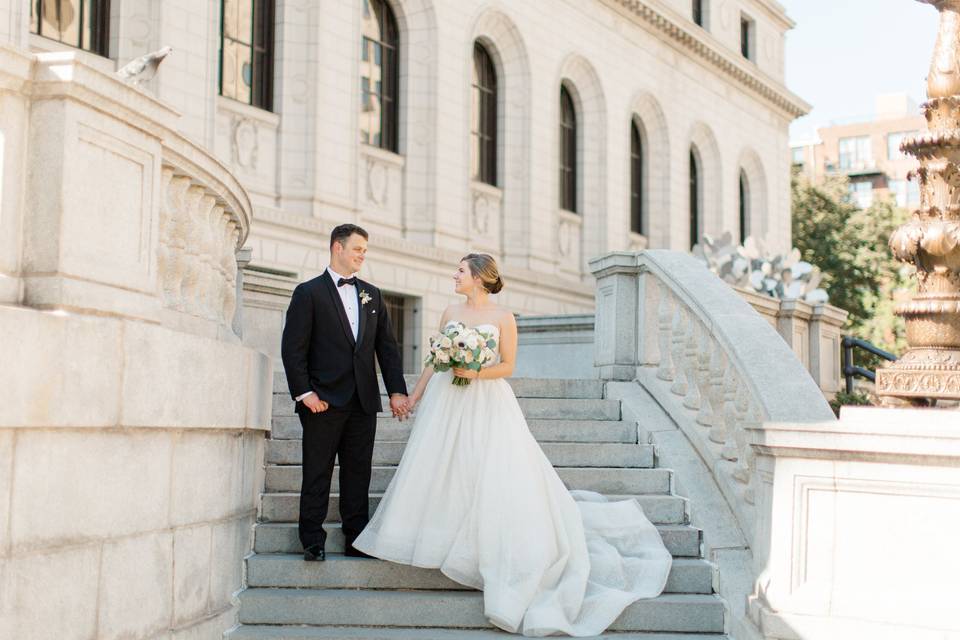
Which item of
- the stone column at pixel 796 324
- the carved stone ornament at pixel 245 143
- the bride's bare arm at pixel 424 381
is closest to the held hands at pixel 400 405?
the bride's bare arm at pixel 424 381

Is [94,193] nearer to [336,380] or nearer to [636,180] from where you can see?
[336,380]

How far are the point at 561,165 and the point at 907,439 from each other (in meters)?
21.9

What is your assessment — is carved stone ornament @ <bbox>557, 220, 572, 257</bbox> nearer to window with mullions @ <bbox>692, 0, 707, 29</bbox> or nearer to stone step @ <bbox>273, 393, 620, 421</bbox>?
window with mullions @ <bbox>692, 0, 707, 29</bbox>

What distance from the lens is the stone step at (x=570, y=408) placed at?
8.98 metres

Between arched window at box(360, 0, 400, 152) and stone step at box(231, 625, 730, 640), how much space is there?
14.9m

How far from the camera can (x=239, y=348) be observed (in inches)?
241

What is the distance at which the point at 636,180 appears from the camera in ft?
100

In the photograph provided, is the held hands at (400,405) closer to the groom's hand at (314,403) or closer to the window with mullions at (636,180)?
the groom's hand at (314,403)

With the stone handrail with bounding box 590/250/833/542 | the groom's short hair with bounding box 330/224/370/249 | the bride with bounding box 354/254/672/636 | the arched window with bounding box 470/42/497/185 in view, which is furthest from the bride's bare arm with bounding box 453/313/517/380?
the arched window with bounding box 470/42/497/185

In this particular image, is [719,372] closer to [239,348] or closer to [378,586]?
[378,586]

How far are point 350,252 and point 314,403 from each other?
0.92 m

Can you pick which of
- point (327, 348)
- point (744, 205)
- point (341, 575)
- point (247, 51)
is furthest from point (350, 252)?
point (744, 205)

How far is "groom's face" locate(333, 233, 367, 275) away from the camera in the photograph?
21.6ft

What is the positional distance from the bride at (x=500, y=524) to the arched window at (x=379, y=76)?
14057 mm
